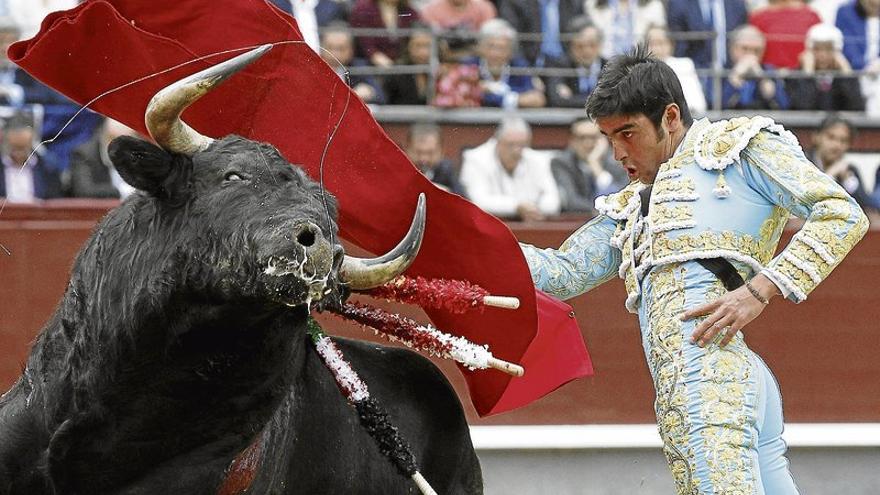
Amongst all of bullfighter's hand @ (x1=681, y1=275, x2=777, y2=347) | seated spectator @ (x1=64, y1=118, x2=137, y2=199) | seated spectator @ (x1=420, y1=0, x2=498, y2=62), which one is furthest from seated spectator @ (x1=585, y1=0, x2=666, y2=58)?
bullfighter's hand @ (x1=681, y1=275, x2=777, y2=347)

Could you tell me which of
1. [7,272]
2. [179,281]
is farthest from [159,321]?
[7,272]

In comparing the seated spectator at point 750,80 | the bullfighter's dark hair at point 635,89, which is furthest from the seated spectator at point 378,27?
the bullfighter's dark hair at point 635,89

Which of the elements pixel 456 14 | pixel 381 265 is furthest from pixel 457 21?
pixel 381 265

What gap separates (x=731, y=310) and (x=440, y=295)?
690mm

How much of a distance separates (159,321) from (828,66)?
5.78 meters

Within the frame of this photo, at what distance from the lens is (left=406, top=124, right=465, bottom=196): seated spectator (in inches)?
282

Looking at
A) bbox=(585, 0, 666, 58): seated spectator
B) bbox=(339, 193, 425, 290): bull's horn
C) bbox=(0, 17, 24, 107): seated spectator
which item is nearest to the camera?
bbox=(339, 193, 425, 290): bull's horn

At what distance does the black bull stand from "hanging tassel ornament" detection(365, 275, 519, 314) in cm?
33

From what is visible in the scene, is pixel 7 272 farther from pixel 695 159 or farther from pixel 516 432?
pixel 695 159

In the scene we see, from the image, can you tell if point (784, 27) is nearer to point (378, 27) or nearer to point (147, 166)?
point (378, 27)

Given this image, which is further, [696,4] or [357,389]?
[696,4]

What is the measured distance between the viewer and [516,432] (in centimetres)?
750

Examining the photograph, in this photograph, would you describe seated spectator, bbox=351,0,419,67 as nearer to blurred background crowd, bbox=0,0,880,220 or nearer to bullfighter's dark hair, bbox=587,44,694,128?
blurred background crowd, bbox=0,0,880,220

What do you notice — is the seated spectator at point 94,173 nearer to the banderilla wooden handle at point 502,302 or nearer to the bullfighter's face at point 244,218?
the banderilla wooden handle at point 502,302
